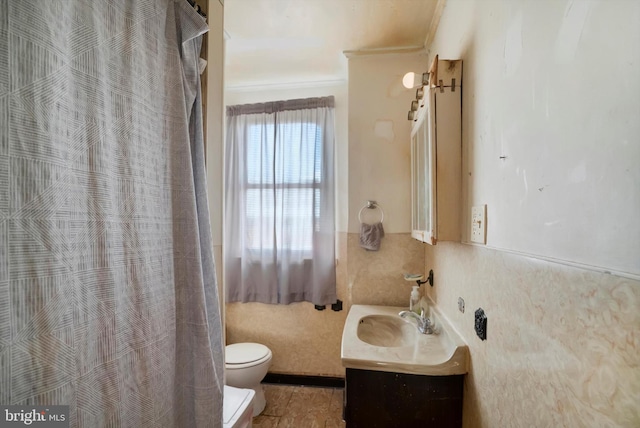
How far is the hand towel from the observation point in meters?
1.78

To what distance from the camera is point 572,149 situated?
0.51 metres

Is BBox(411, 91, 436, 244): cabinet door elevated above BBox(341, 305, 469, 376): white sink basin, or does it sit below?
above

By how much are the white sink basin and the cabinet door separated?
456 mm

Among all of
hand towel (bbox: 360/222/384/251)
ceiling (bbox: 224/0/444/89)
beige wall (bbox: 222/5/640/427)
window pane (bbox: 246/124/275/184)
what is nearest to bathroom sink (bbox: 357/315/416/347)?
beige wall (bbox: 222/5/640/427)

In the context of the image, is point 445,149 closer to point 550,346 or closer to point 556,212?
point 556,212

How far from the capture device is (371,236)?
1.78 m

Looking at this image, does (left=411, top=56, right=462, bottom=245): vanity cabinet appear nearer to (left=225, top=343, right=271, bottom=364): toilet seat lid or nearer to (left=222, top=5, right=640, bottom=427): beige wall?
(left=222, top=5, right=640, bottom=427): beige wall

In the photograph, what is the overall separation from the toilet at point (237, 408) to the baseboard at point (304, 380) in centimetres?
107

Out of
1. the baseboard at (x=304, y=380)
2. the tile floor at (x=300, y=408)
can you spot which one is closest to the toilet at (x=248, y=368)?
the tile floor at (x=300, y=408)

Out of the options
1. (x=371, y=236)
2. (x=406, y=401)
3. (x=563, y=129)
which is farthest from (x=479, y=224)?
(x=371, y=236)

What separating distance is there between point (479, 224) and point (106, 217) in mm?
1116

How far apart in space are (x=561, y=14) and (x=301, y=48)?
1608 mm

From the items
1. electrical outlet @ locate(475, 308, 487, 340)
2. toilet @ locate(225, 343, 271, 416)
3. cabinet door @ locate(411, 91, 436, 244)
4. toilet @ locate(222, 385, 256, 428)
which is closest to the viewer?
electrical outlet @ locate(475, 308, 487, 340)

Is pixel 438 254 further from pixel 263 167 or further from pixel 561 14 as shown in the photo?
pixel 263 167
